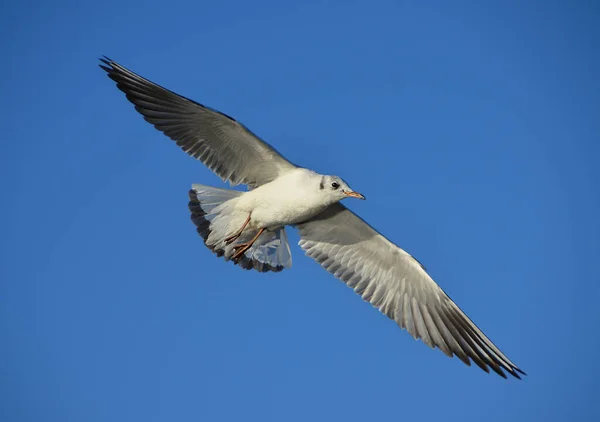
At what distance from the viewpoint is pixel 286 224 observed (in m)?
9.77

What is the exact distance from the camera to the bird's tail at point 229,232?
31.8 ft

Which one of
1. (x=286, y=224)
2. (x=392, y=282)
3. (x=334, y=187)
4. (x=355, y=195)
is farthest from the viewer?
(x=392, y=282)

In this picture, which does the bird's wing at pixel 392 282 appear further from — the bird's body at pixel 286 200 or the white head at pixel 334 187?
the white head at pixel 334 187

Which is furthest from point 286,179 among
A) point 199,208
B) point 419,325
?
point 419,325

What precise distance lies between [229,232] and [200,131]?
5.09 ft

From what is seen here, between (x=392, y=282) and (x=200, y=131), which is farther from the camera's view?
(x=392, y=282)

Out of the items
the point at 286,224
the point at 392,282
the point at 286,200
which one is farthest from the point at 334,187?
the point at 392,282

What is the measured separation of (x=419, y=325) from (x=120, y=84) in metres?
5.34

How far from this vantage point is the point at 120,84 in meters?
9.23

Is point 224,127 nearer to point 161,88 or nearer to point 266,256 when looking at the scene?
point 161,88

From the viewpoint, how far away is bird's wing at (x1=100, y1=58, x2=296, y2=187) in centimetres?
904

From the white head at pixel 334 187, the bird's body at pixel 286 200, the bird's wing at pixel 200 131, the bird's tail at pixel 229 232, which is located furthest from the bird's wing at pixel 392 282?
the bird's wing at pixel 200 131

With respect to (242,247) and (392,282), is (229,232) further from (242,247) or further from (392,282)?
(392,282)

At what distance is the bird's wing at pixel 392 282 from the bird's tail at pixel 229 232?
0.44m
